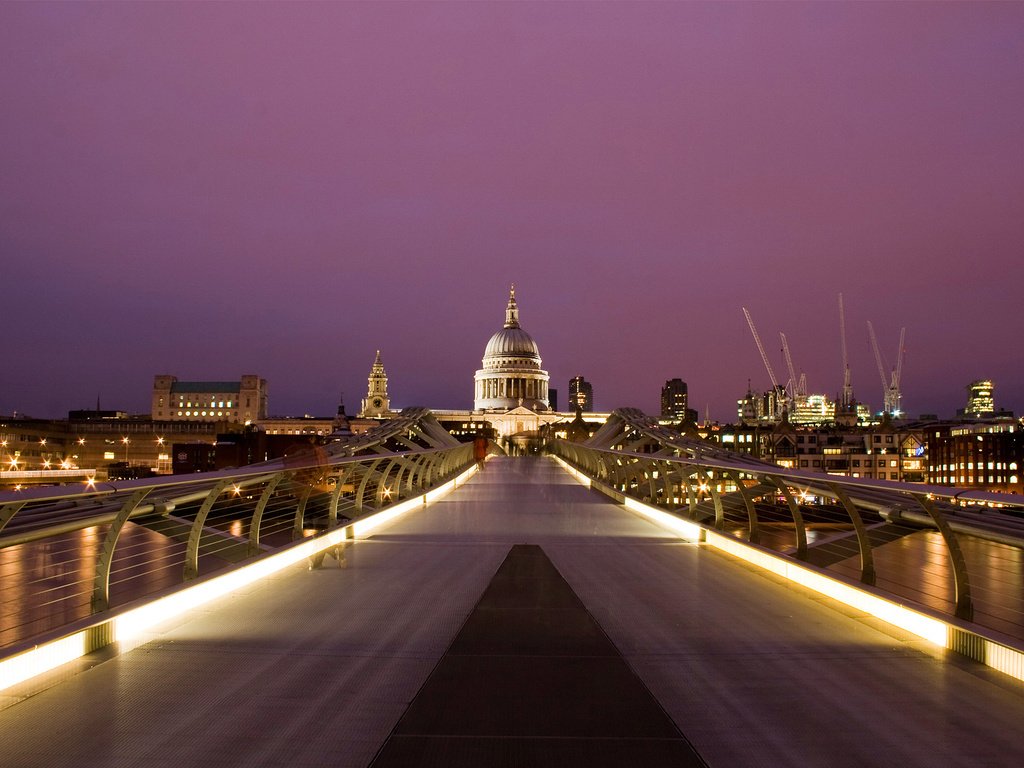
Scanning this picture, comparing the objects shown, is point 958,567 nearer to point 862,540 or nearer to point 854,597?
point 862,540

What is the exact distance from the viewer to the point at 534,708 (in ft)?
15.1

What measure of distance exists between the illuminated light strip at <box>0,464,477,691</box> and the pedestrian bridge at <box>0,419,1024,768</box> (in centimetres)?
8

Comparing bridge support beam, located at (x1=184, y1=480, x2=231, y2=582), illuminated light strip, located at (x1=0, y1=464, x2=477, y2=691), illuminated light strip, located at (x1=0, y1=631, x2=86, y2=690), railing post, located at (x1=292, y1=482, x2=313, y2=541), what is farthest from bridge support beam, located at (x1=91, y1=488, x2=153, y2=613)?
railing post, located at (x1=292, y1=482, x2=313, y2=541)

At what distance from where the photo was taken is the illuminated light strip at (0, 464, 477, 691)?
16.3 feet

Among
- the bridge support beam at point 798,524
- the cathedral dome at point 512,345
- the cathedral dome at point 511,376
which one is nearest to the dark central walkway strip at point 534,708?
the bridge support beam at point 798,524

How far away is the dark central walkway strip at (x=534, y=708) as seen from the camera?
3.96 m

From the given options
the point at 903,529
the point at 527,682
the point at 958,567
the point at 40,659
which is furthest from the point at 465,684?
the point at 903,529

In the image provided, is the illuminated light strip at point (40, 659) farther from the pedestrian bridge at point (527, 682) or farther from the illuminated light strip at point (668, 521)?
the illuminated light strip at point (668, 521)

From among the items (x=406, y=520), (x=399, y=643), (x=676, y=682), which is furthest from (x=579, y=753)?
(x=406, y=520)

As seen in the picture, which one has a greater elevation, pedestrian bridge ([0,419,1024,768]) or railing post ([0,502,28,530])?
railing post ([0,502,28,530])

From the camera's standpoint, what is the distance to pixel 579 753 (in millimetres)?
3975

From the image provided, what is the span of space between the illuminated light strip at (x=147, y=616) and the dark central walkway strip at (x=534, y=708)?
7.62ft

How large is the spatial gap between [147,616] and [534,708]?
3311mm

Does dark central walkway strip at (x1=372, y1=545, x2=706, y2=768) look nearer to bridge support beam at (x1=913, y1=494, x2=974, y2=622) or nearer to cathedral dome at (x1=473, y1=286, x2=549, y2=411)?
bridge support beam at (x1=913, y1=494, x2=974, y2=622)
